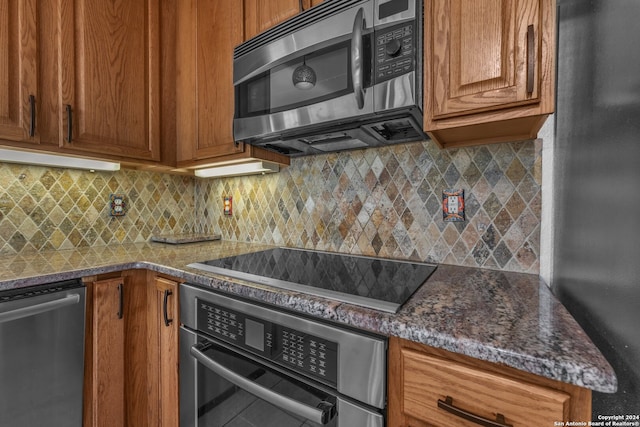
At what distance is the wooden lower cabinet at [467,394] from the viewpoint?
19.0 inches

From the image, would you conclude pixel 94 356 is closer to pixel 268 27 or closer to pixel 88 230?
pixel 88 230

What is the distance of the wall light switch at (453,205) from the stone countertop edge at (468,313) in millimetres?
192

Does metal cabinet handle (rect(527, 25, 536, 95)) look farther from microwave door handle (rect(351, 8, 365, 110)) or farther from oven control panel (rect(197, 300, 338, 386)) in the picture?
oven control panel (rect(197, 300, 338, 386))

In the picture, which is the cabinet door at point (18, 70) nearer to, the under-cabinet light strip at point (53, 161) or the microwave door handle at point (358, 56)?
the under-cabinet light strip at point (53, 161)

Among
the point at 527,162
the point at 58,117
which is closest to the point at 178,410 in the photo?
the point at 58,117

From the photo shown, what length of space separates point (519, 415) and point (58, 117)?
72.3 inches

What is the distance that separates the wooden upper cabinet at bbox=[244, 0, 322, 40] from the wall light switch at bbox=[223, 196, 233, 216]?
0.93m

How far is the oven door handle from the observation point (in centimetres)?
71

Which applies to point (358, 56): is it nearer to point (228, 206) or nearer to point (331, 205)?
point (331, 205)

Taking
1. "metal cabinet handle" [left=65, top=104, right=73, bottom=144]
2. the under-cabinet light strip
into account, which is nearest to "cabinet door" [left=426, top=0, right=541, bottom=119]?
"metal cabinet handle" [left=65, top=104, right=73, bottom=144]

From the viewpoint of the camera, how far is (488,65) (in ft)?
2.54

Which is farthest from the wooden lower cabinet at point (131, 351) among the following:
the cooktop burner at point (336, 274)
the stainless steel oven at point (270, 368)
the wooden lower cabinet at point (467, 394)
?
the wooden lower cabinet at point (467, 394)

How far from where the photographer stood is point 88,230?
5.36 ft

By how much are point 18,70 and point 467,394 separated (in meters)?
1.85
